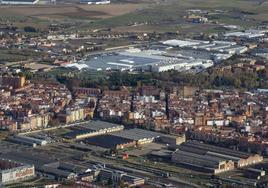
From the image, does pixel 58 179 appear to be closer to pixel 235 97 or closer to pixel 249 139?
pixel 249 139

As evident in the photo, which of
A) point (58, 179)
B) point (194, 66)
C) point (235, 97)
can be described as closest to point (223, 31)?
point (194, 66)

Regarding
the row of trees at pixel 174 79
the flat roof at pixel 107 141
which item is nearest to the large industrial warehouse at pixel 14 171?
the flat roof at pixel 107 141

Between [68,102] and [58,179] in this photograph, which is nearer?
[58,179]

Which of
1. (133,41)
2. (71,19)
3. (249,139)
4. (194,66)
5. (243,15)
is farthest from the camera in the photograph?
(243,15)

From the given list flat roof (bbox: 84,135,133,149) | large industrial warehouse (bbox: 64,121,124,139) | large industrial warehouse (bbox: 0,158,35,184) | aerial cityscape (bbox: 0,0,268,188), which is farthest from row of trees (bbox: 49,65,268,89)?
large industrial warehouse (bbox: 0,158,35,184)

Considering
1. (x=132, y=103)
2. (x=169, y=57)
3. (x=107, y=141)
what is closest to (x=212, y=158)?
(x=107, y=141)

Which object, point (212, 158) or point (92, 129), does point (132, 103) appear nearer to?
point (92, 129)
